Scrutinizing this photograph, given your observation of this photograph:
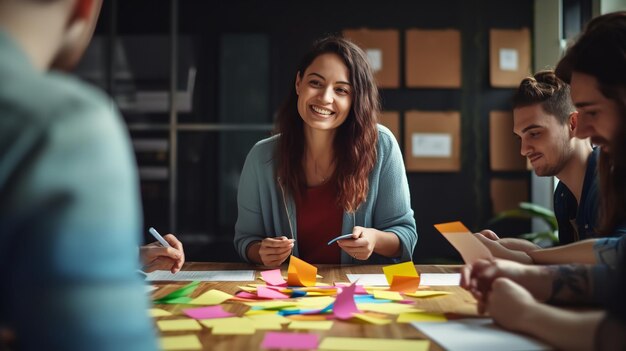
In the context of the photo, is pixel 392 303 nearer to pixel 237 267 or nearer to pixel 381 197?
pixel 237 267

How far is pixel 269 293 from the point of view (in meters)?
1.33

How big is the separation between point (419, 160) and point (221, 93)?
1.63 m

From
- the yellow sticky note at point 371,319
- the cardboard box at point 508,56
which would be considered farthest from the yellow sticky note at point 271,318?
the cardboard box at point 508,56

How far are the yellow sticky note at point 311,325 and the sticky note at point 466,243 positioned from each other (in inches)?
14.7

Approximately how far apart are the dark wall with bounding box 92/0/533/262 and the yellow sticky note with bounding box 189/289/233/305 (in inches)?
129

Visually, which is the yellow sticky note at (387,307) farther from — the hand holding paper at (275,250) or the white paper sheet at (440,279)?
the hand holding paper at (275,250)

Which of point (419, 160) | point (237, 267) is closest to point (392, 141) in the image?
point (237, 267)

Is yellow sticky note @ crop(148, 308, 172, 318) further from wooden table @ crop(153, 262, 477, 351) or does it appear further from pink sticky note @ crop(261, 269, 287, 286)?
pink sticky note @ crop(261, 269, 287, 286)

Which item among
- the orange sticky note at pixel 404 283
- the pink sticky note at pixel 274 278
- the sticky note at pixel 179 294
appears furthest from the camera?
the pink sticky note at pixel 274 278

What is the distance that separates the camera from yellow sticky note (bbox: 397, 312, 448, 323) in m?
1.08

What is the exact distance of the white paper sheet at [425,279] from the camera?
1.51 metres

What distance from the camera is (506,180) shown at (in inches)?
179

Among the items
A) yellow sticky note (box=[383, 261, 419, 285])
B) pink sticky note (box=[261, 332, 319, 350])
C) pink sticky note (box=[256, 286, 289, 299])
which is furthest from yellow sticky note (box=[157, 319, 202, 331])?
yellow sticky note (box=[383, 261, 419, 285])

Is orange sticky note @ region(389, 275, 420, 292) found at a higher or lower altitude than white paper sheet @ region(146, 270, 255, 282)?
higher
